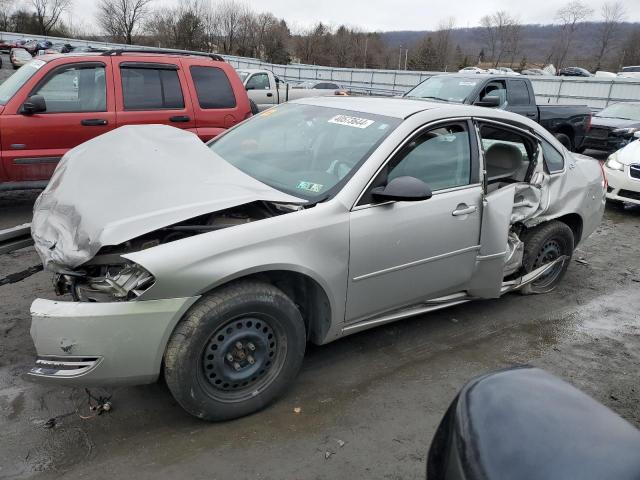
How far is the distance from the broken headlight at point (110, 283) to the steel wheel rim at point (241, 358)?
0.45 m

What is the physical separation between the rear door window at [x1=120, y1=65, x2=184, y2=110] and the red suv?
1 cm

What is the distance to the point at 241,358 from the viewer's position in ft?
9.16

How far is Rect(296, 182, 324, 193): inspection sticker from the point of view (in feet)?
10.3

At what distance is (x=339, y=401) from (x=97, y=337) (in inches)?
55.5

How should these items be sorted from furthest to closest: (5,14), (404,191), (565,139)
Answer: (5,14) → (565,139) → (404,191)

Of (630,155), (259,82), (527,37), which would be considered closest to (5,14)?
(259,82)

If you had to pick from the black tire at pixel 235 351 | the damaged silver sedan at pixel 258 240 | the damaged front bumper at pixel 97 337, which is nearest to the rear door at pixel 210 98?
the damaged silver sedan at pixel 258 240

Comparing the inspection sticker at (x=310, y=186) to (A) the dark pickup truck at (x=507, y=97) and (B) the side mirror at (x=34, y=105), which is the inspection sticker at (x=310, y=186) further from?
(A) the dark pickup truck at (x=507, y=97)

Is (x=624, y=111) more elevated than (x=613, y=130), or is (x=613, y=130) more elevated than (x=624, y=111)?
(x=624, y=111)

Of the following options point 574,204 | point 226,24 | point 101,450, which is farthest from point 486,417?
point 226,24

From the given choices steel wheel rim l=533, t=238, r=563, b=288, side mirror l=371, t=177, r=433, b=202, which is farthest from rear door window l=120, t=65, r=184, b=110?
steel wheel rim l=533, t=238, r=563, b=288

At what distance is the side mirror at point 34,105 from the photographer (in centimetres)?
588

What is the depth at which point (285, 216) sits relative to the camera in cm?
283

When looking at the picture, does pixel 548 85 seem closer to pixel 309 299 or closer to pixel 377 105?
pixel 377 105
